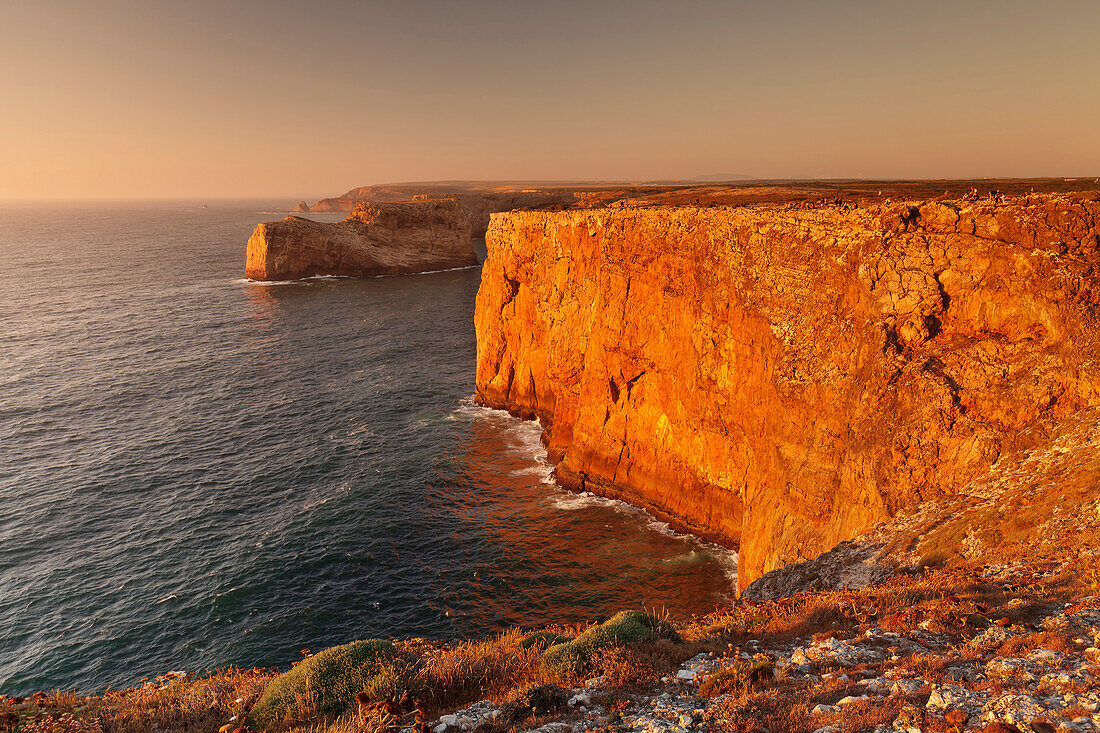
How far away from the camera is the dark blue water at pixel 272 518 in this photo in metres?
27.7

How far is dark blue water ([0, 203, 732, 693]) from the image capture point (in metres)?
27.7

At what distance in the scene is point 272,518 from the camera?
36062 mm

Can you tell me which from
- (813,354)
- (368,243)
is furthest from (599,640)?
(368,243)

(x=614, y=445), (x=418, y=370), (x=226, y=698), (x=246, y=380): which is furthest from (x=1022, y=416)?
(x=246, y=380)

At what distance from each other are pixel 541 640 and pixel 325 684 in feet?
17.5

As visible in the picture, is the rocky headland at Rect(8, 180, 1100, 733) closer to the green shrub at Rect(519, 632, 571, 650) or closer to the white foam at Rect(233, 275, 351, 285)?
the green shrub at Rect(519, 632, 571, 650)

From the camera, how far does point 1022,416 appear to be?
20797mm

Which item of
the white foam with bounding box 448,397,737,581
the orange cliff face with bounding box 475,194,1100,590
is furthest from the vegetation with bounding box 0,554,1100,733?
the white foam with bounding box 448,397,737,581

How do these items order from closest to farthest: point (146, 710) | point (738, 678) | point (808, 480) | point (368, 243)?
1. point (738, 678)
2. point (146, 710)
3. point (808, 480)
4. point (368, 243)

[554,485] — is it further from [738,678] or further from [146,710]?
[146,710]

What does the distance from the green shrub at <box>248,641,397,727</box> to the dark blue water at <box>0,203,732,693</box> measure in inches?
644

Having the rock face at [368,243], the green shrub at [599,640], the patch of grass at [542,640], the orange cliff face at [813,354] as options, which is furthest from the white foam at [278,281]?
the green shrub at [599,640]

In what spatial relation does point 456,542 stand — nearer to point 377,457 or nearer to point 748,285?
point 377,457

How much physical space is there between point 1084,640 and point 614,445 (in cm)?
3000
